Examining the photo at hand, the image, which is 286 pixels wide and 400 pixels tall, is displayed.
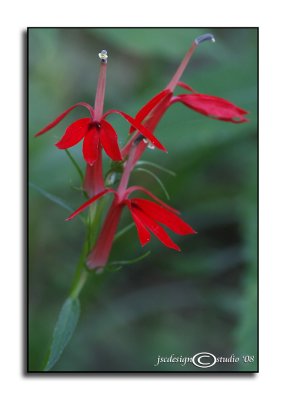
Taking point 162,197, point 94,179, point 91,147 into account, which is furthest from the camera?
point 162,197

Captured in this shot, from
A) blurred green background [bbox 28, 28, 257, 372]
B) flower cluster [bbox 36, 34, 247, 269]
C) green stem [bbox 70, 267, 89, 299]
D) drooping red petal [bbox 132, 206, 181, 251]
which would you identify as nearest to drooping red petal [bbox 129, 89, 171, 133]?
flower cluster [bbox 36, 34, 247, 269]

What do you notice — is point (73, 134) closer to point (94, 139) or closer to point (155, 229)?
point (94, 139)

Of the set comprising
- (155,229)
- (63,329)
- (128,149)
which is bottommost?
(63,329)

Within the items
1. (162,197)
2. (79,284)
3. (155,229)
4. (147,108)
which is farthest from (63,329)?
(162,197)

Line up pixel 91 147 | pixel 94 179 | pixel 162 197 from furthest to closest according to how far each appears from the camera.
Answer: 1. pixel 162 197
2. pixel 94 179
3. pixel 91 147

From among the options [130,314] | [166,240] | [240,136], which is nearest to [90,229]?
[166,240]

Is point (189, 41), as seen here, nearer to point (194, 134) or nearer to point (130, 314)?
point (194, 134)

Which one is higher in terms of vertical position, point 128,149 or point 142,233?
point 128,149

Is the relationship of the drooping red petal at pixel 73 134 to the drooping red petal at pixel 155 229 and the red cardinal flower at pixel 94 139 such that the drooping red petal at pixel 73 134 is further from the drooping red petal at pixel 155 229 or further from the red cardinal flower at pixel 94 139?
the drooping red petal at pixel 155 229

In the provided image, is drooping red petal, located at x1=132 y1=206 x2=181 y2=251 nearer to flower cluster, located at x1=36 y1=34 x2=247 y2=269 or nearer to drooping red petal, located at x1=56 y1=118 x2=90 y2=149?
flower cluster, located at x1=36 y1=34 x2=247 y2=269
